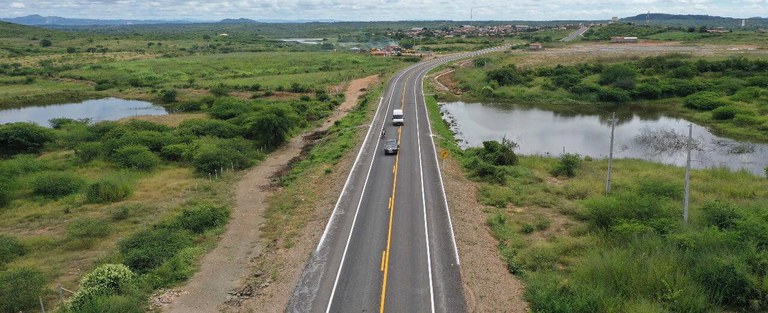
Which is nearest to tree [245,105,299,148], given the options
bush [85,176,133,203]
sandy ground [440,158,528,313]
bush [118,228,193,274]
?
bush [85,176,133,203]

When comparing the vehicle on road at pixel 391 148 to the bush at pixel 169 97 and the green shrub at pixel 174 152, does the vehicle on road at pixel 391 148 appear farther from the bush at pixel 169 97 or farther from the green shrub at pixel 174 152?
the bush at pixel 169 97

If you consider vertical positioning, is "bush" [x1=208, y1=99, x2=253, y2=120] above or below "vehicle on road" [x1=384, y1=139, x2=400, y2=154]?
above

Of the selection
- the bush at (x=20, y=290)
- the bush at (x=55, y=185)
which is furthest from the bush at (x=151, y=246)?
the bush at (x=55, y=185)

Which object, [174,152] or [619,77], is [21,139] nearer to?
[174,152]

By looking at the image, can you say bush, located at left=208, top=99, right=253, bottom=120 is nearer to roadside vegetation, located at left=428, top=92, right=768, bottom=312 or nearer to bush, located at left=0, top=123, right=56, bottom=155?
bush, located at left=0, top=123, right=56, bottom=155

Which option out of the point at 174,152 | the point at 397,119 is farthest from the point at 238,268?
the point at 397,119
